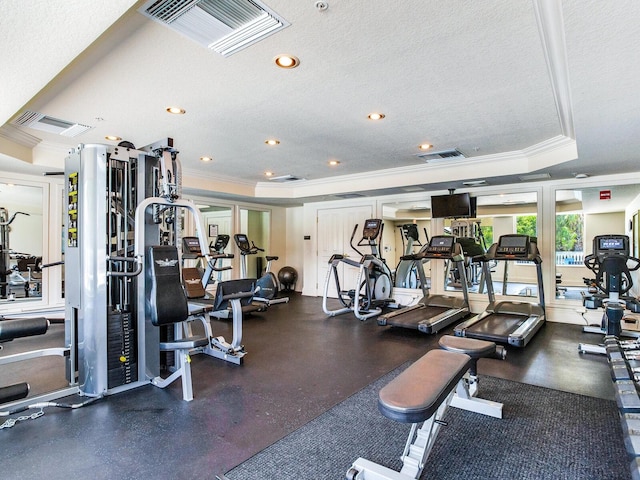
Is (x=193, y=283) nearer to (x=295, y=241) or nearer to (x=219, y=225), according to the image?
(x=219, y=225)

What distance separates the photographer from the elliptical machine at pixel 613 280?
4.06 m

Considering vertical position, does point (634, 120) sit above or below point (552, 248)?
above

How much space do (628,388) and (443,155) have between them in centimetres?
381

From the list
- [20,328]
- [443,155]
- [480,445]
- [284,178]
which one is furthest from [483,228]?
[20,328]

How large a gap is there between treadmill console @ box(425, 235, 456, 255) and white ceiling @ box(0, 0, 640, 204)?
3.99 feet

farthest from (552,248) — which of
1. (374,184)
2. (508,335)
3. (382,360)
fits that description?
(382,360)

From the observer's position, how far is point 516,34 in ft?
7.49

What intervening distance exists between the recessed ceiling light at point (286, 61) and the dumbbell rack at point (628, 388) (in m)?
2.97

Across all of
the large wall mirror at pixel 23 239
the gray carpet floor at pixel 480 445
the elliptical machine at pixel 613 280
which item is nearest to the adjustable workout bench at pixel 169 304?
the gray carpet floor at pixel 480 445

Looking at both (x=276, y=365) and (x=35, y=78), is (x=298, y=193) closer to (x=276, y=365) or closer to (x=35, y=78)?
(x=276, y=365)

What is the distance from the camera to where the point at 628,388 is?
228 centimetres

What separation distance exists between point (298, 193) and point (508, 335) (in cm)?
507

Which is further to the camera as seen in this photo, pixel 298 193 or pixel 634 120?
pixel 298 193

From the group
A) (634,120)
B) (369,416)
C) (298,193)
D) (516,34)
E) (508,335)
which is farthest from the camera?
(298,193)
